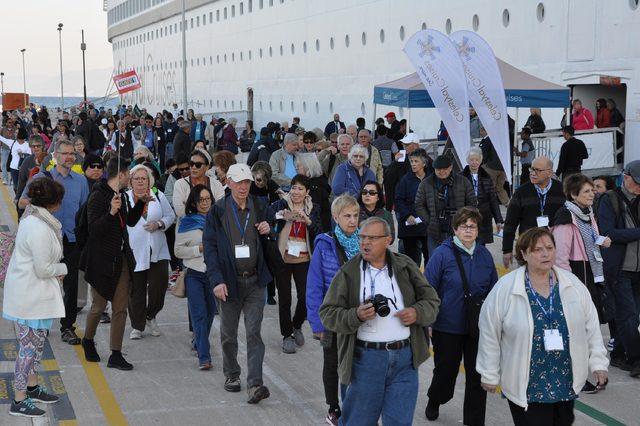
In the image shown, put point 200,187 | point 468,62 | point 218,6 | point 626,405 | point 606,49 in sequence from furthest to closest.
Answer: point 218,6 < point 606,49 < point 468,62 < point 200,187 < point 626,405

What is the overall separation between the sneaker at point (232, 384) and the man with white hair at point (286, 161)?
4625 millimetres

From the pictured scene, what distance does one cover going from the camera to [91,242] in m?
7.85

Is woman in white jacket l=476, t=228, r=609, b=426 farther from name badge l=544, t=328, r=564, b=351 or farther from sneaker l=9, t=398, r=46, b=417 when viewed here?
sneaker l=9, t=398, r=46, b=417

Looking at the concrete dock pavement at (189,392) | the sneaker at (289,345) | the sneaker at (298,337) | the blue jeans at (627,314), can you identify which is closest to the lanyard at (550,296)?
the concrete dock pavement at (189,392)

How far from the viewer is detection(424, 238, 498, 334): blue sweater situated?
628 centimetres

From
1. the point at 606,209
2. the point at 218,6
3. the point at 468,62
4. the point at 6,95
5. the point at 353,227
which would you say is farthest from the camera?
the point at 6,95

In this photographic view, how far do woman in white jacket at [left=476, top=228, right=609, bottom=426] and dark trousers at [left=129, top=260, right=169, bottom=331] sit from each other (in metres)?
4.29

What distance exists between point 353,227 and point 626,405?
99.3 inches

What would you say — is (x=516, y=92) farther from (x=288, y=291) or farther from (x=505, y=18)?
(x=288, y=291)

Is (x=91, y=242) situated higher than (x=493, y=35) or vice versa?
(x=493, y=35)

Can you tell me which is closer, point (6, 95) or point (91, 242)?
point (91, 242)

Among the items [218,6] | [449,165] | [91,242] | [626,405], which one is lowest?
[626,405]

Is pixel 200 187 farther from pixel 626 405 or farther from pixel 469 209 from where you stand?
pixel 626 405

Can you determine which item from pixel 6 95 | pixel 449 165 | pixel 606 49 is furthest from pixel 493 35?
pixel 6 95
